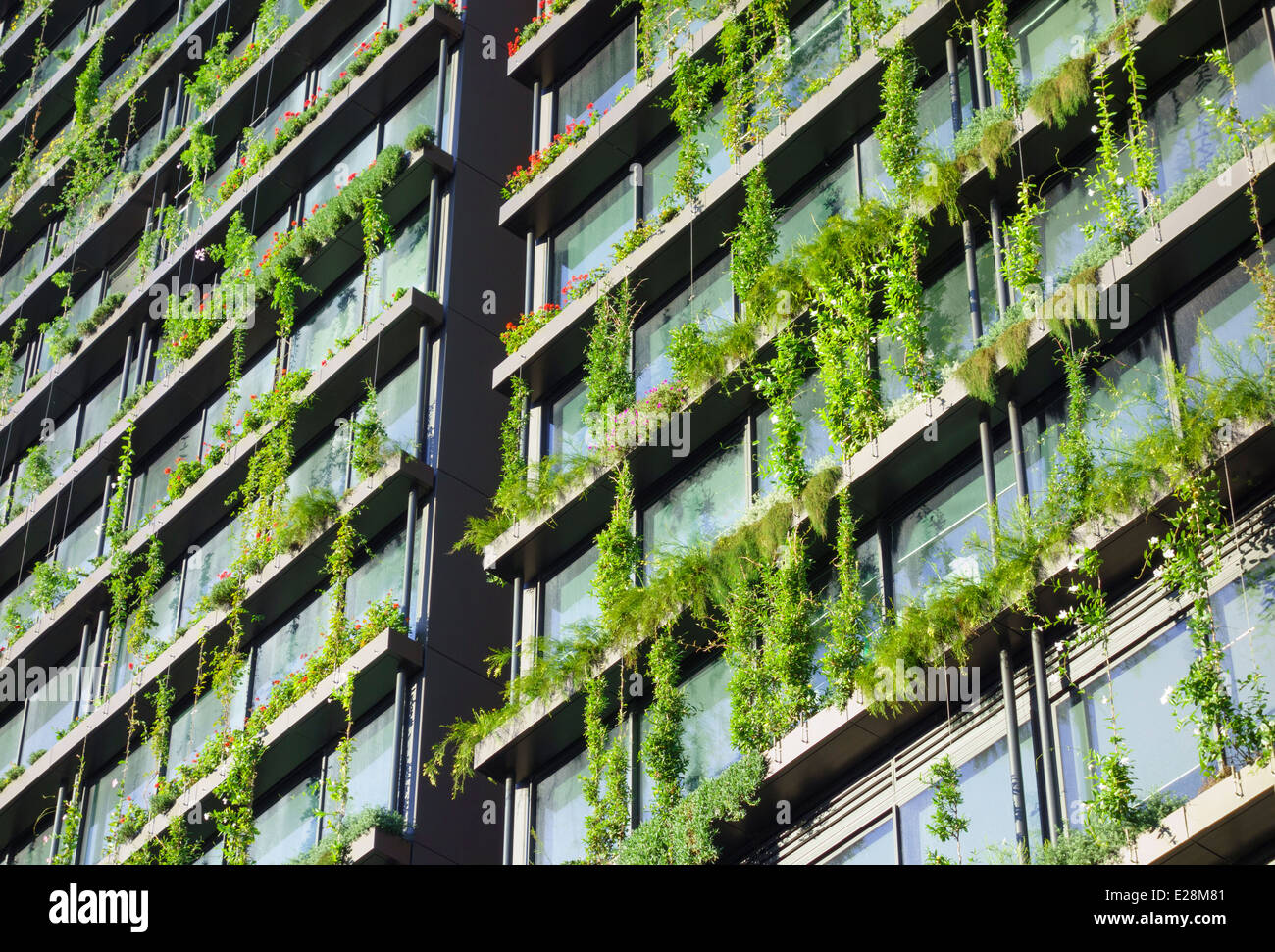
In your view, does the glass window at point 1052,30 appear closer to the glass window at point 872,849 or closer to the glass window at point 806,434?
the glass window at point 806,434

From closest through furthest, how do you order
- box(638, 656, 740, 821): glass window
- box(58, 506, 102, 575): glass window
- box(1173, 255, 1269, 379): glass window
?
box(1173, 255, 1269, 379): glass window → box(638, 656, 740, 821): glass window → box(58, 506, 102, 575): glass window

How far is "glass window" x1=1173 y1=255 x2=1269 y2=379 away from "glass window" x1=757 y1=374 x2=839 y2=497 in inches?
159

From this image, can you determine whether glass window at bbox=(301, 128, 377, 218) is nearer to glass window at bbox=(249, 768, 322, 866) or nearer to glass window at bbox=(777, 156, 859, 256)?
glass window at bbox=(777, 156, 859, 256)

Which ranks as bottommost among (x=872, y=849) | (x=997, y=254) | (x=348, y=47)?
(x=872, y=849)

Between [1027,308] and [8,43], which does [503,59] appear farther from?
[8,43]

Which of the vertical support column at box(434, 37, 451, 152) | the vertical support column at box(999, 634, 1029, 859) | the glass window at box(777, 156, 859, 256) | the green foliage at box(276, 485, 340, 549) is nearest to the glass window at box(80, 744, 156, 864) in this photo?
the green foliage at box(276, 485, 340, 549)

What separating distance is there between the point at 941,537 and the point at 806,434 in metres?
2.56

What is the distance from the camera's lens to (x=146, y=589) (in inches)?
1169

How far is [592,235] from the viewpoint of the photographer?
84.8ft

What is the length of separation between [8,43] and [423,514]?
23.1m

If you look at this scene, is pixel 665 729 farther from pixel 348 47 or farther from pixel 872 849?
pixel 348 47

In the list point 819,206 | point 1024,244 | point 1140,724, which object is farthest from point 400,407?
point 1140,724

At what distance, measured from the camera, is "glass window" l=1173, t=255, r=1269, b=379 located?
56.9ft

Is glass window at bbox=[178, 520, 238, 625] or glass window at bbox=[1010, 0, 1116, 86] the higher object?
glass window at bbox=[1010, 0, 1116, 86]
